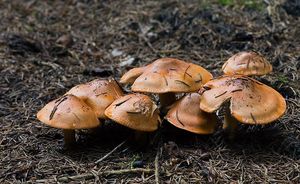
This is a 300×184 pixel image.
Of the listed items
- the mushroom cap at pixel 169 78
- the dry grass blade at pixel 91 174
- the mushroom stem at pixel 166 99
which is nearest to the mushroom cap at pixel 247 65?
the mushroom cap at pixel 169 78

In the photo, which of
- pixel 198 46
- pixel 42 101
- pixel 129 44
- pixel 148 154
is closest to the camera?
pixel 148 154

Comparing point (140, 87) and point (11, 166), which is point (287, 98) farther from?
point (11, 166)

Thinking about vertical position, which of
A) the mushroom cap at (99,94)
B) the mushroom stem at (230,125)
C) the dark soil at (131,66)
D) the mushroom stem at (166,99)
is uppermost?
the mushroom cap at (99,94)

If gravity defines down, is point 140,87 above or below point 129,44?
above

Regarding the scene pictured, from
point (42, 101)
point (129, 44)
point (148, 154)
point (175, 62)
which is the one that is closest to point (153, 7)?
→ point (129, 44)

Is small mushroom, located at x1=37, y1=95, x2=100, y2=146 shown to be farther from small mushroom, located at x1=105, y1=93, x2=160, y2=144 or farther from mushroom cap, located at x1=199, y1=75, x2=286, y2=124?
mushroom cap, located at x1=199, y1=75, x2=286, y2=124

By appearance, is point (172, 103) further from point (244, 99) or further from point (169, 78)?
point (244, 99)

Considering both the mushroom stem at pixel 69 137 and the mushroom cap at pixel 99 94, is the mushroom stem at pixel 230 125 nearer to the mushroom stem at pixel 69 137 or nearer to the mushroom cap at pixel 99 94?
the mushroom cap at pixel 99 94
